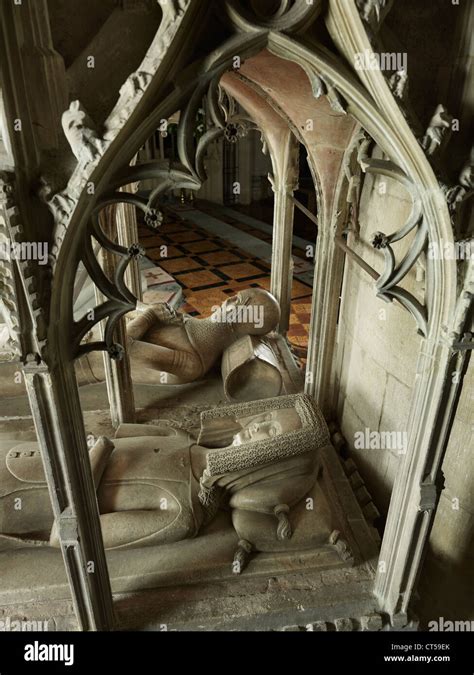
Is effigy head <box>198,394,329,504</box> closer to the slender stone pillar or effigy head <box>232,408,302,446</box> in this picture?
effigy head <box>232,408,302,446</box>

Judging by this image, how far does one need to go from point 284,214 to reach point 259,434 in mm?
2931

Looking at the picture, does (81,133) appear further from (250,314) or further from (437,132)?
(250,314)

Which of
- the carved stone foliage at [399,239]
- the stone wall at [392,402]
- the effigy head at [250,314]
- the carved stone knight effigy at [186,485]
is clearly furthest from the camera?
the effigy head at [250,314]

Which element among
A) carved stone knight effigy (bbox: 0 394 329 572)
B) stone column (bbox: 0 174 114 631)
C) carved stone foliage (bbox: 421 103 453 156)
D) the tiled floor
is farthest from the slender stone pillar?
the tiled floor

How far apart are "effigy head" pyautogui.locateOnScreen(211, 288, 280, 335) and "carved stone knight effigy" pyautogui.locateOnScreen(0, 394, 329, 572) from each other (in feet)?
5.42

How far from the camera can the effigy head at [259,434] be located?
9.25 feet

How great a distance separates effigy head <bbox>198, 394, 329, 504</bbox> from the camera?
9.25ft

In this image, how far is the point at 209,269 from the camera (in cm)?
952

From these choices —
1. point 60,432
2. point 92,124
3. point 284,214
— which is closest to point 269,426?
point 60,432

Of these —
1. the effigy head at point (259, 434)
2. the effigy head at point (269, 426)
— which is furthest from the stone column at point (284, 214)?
the effigy head at point (269, 426)

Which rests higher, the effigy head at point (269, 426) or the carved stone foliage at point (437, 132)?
the carved stone foliage at point (437, 132)

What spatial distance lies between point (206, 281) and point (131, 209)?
406cm

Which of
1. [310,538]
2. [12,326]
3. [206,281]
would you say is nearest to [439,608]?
[310,538]

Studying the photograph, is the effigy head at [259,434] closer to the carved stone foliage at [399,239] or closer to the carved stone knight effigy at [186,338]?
the carved stone foliage at [399,239]
